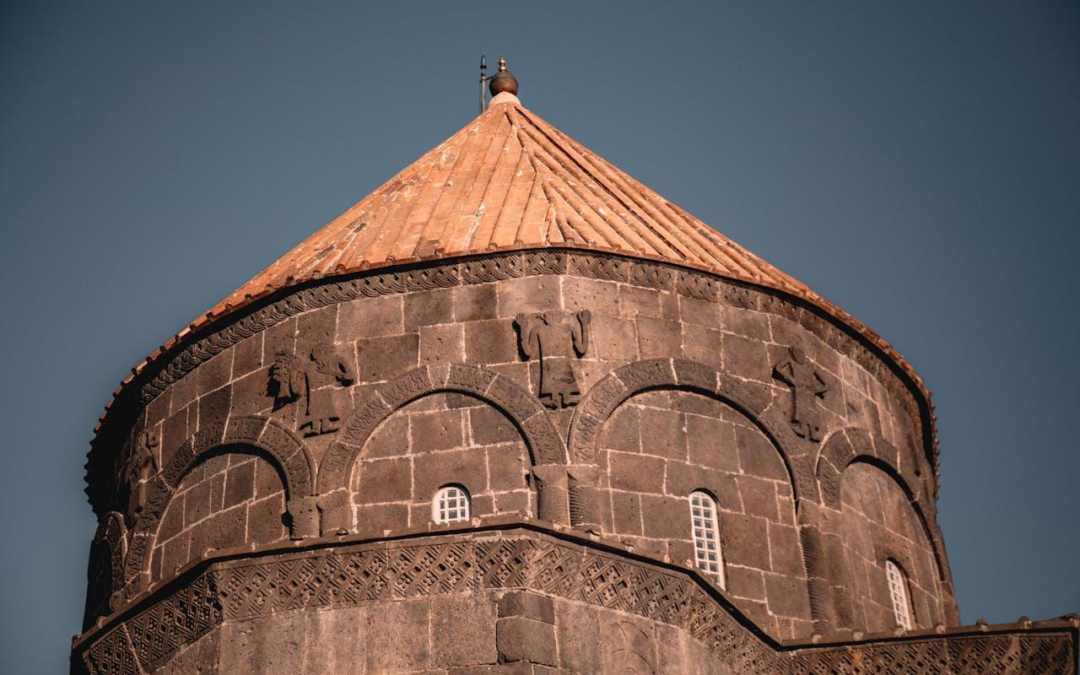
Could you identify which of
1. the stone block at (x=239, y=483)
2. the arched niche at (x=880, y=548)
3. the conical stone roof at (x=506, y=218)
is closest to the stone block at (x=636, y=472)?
the arched niche at (x=880, y=548)

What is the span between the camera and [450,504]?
67.1 ft

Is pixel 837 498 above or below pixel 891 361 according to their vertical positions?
below

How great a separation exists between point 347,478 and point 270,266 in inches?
177

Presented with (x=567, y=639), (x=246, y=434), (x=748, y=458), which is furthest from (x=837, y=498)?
(x=246, y=434)

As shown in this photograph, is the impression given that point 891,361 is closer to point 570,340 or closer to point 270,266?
point 570,340

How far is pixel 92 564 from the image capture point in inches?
922

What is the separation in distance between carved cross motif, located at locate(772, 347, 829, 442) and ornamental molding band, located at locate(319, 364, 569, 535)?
117 inches

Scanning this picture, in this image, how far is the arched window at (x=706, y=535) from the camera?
20469 mm

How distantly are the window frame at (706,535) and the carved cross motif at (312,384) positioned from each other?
3.97m

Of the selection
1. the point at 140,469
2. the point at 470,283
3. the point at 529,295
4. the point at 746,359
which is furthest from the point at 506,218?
the point at 140,469

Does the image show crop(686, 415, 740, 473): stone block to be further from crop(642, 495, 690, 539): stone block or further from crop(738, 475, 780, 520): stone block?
crop(642, 495, 690, 539): stone block

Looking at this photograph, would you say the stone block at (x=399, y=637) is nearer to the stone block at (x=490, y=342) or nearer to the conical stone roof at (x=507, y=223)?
the stone block at (x=490, y=342)

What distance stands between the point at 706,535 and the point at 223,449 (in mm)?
5528

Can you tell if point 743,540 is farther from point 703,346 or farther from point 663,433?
point 703,346
